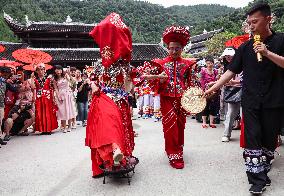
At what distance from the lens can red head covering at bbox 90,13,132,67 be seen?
4.13m

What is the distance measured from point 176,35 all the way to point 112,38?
1038mm

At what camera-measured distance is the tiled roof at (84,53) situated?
26.5 metres

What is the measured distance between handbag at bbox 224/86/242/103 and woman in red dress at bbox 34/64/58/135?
4.65 meters

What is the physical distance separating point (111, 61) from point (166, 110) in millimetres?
1185

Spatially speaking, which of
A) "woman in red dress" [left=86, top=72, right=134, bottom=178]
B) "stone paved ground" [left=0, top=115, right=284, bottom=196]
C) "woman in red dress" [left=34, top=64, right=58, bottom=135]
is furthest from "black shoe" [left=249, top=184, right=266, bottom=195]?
"woman in red dress" [left=34, top=64, right=58, bottom=135]

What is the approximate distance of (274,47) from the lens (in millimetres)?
3627

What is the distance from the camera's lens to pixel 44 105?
877 cm

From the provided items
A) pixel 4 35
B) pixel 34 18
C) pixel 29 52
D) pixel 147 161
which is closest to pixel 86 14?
pixel 34 18

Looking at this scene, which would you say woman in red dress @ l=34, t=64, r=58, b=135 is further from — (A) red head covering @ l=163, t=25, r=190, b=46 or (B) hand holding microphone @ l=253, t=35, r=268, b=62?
(B) hand holding microphone @ l=253, t=35, r=268, b=62

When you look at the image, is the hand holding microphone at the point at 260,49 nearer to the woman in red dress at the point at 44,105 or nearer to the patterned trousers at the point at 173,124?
the patterned trousers at the point at 173,124

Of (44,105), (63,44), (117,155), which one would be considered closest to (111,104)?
(117,155)

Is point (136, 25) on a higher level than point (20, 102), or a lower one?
higher

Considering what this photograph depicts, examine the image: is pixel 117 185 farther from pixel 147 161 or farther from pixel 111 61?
pixel 111 61

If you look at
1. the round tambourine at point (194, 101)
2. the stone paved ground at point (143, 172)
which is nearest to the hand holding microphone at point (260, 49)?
the round tambourine at point (194, 101)
